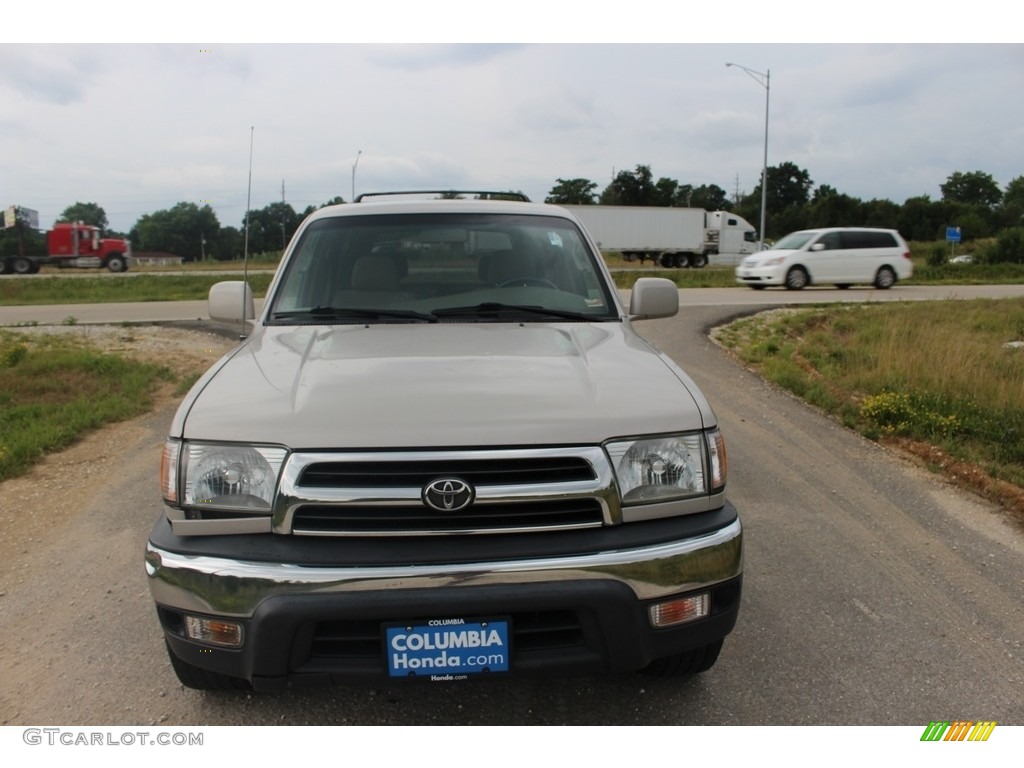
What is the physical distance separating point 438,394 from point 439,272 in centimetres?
140

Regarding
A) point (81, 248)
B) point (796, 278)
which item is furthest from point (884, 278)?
point (81, 248)

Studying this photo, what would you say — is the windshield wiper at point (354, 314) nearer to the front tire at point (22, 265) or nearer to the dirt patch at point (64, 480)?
the dirt patch at point (64, 480)

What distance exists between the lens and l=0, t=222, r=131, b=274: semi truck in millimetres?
36219

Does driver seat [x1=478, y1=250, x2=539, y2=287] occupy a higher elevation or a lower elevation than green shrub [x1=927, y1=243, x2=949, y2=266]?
lower

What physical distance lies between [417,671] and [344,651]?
22 centimetres

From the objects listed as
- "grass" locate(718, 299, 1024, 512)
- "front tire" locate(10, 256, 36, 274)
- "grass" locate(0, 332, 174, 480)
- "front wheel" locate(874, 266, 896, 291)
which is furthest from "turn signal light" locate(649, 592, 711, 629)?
"front tire" locate(10, 256, 36, 274)

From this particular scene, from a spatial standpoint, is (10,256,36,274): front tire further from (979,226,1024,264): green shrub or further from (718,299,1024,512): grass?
(979,226,1024,264): green shrub

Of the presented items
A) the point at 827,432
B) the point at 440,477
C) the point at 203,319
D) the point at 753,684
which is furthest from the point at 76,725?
the point at 203,319

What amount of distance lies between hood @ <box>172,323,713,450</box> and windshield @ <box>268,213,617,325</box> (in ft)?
1.35

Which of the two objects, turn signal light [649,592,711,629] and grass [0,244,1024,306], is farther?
grass [0,244,1024,306]

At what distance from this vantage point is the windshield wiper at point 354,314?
11.6 ft

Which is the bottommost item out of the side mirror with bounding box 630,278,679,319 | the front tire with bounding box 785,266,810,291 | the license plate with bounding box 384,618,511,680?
the license plate with bounding box 384,618,511,680

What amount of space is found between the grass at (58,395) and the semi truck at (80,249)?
94.4 ft

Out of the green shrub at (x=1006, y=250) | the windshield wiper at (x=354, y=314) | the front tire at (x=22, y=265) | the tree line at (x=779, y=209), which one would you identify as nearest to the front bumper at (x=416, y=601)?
the windshield wiper at (x=354, y=314)
